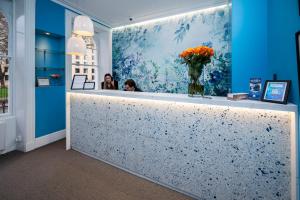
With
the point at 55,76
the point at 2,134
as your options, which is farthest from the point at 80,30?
the point at 2,134

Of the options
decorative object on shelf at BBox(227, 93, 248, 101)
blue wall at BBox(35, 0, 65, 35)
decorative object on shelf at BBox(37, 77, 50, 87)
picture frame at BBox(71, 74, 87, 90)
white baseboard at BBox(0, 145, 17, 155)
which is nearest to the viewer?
decorative object on shelf at BBox(227, 93, 248, 101)

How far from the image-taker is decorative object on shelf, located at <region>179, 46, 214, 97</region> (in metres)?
2.04

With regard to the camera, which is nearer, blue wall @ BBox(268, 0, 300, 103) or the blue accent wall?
blue wall @ BBox(268, 0, 300, 103)

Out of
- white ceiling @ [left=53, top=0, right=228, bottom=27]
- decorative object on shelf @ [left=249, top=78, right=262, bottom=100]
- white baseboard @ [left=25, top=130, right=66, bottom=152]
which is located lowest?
white baseboard @ [left=25, top=130, right=66, bottom=152]

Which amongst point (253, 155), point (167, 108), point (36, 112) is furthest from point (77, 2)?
point (253, 155)

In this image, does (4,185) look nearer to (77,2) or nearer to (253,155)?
(253,155)

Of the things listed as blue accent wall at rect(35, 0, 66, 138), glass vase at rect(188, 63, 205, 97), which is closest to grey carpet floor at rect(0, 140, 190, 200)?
blue accent wall at rect(35, 0, 66, 138)

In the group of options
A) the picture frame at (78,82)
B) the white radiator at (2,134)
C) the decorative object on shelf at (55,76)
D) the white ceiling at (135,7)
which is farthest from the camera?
the decorative object on shelf at (55,76)

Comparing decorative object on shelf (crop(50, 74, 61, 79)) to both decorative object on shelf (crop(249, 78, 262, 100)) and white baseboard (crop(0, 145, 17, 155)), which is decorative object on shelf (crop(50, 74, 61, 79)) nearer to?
white baseboard (crop(0, 145, 17, 155))

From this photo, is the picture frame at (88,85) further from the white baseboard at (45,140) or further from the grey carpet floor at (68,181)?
the white baseboard at (45,140)

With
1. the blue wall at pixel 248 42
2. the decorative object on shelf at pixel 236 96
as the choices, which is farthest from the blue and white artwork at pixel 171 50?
the decorative object on shelf at pixel 236 96

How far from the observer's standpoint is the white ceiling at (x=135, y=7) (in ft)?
13.6

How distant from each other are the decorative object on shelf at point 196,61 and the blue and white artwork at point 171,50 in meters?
1.63

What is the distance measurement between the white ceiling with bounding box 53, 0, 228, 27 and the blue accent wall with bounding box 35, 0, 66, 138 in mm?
483
